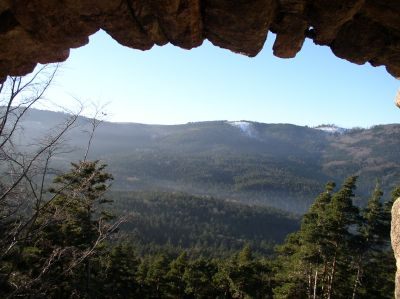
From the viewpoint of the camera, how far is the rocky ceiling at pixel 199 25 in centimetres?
535

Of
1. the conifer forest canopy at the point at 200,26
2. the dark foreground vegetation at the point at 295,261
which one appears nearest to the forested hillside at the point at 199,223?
the dark foreground vegetation at the point at 295,261

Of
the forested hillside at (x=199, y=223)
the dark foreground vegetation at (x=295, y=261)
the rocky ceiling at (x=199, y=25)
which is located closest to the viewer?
the rocky ceiling at (x=199, y=25)

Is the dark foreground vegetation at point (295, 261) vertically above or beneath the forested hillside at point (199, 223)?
above

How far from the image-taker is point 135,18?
5.68 meters

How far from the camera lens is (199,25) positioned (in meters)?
5.81

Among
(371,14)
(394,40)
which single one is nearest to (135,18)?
(371,14)

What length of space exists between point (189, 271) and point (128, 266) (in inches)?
218

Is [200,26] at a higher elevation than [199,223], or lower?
higher

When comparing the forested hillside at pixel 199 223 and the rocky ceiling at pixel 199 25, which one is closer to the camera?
the rocky ceiling at pixel 199 25

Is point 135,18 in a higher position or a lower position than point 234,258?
higher

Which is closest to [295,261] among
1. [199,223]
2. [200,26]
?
[200,26]

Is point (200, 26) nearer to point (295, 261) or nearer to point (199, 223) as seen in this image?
point (295, 261)

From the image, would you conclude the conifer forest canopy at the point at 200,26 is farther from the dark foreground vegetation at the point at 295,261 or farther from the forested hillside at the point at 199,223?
the forested hillside at the point at 199,223

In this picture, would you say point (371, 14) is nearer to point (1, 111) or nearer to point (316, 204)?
point (1, 111)
